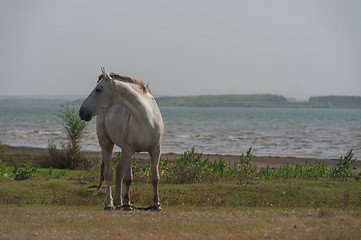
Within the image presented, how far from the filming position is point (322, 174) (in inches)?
659

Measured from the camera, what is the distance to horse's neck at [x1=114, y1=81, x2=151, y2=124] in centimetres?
974

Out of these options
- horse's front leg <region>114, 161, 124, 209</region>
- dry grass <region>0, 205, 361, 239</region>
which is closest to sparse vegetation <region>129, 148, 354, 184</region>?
horse's front leg <region>114, 161, 124, 209</region>

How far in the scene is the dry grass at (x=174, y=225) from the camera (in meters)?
7.67

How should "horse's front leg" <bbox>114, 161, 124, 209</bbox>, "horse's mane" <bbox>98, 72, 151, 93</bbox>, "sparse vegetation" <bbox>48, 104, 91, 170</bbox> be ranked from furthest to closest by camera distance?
→ 1. "sparse vegetation" <bbox>48, 104, 91, 170</bbox>
2. "horse's front leg" <bbox>114, 161, 124, 209</bbox>
3. "horse's mane" <bbox>98, 72, 151, 93</bbox>

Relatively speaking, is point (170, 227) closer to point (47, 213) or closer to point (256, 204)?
point (47, 213)

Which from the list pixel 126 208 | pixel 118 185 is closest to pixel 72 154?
pixel 118 185

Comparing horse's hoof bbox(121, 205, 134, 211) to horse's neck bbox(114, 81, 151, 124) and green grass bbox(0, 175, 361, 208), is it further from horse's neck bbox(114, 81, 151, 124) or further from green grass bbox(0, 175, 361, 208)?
horse's neck bbox(114, 81, 151, 124)

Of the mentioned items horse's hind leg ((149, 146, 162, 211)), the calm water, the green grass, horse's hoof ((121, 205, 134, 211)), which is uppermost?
horse's hind leg ((149, 146, 162, 211))

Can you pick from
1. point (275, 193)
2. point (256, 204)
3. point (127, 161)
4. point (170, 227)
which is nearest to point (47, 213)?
point (127, 161)

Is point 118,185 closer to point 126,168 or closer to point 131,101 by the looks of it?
point 126,168

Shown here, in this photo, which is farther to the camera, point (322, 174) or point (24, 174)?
point (322, 174)

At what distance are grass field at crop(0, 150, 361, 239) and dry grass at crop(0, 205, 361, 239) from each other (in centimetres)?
2

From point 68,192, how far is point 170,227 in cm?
→ 553

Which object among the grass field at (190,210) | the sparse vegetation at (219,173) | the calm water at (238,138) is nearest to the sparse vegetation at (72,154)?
the calm water at (238,138)
